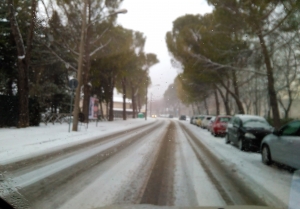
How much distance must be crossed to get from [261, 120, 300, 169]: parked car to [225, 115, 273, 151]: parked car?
2790mm

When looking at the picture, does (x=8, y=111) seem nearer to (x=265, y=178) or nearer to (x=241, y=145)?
(x=241, y=145)

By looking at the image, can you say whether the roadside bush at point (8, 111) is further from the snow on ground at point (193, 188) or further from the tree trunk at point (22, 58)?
the snow on ground at point (193, 188)

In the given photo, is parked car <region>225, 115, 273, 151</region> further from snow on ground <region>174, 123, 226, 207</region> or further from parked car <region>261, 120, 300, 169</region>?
snow on ground <region>174, 123, 226, 207</region>

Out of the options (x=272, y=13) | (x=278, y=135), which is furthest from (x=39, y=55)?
(x=278, y=135)

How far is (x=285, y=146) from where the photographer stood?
7.64 m

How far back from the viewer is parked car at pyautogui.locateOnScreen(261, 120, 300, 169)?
7.13 m

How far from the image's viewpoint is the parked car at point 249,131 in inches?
468

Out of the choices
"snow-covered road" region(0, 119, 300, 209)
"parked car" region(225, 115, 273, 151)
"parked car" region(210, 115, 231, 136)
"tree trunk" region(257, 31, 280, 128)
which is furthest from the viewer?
"parked car" region(210, 115, 231, 136)

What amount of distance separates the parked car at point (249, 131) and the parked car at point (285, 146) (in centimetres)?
279

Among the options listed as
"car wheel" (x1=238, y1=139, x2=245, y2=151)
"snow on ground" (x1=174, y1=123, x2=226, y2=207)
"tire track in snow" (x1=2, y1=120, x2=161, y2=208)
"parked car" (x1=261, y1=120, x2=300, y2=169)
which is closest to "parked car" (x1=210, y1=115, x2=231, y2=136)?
"car wheel" (x1=238, y1=139, x2=245, y2=151)

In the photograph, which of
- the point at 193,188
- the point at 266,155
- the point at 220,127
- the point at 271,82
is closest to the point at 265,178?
the point at 193,188

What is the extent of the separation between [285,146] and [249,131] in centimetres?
445

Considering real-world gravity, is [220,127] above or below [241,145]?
above

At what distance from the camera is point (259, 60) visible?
1680 centimetres
